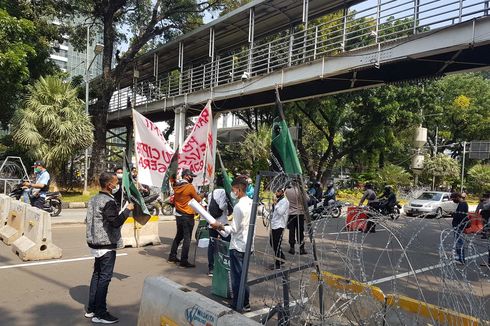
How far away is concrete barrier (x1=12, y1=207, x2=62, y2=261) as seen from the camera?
7457mm

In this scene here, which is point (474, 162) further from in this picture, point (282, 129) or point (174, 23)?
point (282, 129)

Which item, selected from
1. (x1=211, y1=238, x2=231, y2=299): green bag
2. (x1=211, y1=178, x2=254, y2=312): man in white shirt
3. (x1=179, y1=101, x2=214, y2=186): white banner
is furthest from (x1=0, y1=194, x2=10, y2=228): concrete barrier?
(x1=211, y1=178, x2=254, y2=312): man in white shirt

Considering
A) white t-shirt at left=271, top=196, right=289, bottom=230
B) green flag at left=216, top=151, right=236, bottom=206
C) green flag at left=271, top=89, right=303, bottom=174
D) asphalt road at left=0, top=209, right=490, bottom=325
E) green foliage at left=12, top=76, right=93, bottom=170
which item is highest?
green foliage at left=12, top=76, right=93, bottom=170

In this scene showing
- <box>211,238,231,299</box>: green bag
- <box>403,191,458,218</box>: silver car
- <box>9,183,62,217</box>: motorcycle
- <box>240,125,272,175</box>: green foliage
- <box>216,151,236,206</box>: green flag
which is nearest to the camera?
<box>211,238,231,299</box>: green bag

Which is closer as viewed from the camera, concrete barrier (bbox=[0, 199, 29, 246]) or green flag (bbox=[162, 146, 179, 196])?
green flag (bbox=[162, 146, 179, 196])

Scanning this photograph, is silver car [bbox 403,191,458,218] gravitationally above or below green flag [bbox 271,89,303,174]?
below

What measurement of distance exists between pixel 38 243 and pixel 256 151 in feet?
55.8

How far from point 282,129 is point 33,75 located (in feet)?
67.1

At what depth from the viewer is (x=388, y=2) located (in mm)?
12500

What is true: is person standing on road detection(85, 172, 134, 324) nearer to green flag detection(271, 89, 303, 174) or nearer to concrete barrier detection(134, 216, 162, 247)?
green flag detection(271, 89, 303, 174)

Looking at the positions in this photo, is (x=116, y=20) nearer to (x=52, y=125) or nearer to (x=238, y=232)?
(x=52, y=125)

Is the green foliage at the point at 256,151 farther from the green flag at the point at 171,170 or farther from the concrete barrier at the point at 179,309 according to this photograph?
the concrete barrier at the point at 179,309

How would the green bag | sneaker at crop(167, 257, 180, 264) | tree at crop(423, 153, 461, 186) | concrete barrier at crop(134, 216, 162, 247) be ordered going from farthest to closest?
1. tree at crop(423, 153, 461, 186)
2. concrete barrier at crop(134, 216, 162, 247)
3. sneaker at crop(167, 257, 180, 264)
4. the green bag

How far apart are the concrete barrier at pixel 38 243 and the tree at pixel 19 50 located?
952 centimetres
